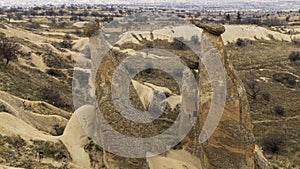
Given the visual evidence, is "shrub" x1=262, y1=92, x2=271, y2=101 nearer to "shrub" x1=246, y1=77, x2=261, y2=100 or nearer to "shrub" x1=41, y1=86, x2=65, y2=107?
"shrub" x1=246, y1=77, x2=261, y2=100

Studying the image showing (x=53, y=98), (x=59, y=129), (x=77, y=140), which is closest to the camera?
(x=77, y=140)

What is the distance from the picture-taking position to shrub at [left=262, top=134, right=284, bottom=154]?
19375 millimetres

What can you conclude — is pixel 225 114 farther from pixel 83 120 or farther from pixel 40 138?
pixel 40 138

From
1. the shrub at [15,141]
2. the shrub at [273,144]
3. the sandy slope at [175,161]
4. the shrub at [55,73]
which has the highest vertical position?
the shrub at [15,141]

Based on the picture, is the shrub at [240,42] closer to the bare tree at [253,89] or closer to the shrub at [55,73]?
the bare tree at [253,89]

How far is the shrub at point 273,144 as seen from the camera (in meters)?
19.4

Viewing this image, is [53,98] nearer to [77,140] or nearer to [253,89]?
[77,140]

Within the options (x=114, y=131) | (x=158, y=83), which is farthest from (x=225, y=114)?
(x=158, y=83)

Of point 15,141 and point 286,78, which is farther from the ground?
point 15,141

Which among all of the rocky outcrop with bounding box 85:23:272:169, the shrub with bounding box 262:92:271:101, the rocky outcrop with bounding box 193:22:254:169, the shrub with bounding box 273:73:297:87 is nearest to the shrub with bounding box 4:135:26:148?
the rocky outcrop with bounding box 85:23:272:169

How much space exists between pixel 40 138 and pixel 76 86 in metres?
15.6

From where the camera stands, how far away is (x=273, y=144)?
19578 millimetres

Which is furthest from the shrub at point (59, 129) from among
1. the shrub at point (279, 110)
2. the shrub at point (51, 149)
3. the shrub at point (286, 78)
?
the shrub at point (286, 78)

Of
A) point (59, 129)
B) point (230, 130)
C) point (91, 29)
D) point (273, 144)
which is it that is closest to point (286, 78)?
point (273, 144)
